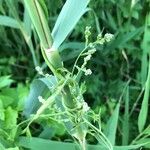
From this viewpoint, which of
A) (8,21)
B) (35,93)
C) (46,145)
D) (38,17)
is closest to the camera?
(38,17)

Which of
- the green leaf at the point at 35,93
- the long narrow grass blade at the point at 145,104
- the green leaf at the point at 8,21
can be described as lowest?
the long narrow grass blade at the point at 145,104

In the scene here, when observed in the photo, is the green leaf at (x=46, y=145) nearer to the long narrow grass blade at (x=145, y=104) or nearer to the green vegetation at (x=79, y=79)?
the green vegetation at (x=79, y=79)

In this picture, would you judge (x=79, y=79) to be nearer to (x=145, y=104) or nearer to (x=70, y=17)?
(x=145, y=104)

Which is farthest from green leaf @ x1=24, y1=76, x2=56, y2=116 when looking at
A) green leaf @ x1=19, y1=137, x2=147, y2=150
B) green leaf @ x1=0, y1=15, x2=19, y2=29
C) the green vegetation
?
green leaf @ x1=0, y1=15, x2=19, y2=29

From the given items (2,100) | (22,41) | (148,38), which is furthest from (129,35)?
(2,100)

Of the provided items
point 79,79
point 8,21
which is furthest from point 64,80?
point 8,21

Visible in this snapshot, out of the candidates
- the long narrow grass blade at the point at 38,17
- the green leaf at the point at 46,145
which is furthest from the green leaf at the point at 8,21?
the long narrow grass blade at the point at 38,17

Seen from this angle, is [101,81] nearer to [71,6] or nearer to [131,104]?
[131,104]

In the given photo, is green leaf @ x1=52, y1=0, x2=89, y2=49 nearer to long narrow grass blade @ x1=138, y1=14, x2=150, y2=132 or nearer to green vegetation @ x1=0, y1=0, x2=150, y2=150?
green vegetation @ x1=0, y1=0, x2=150, y2=150
